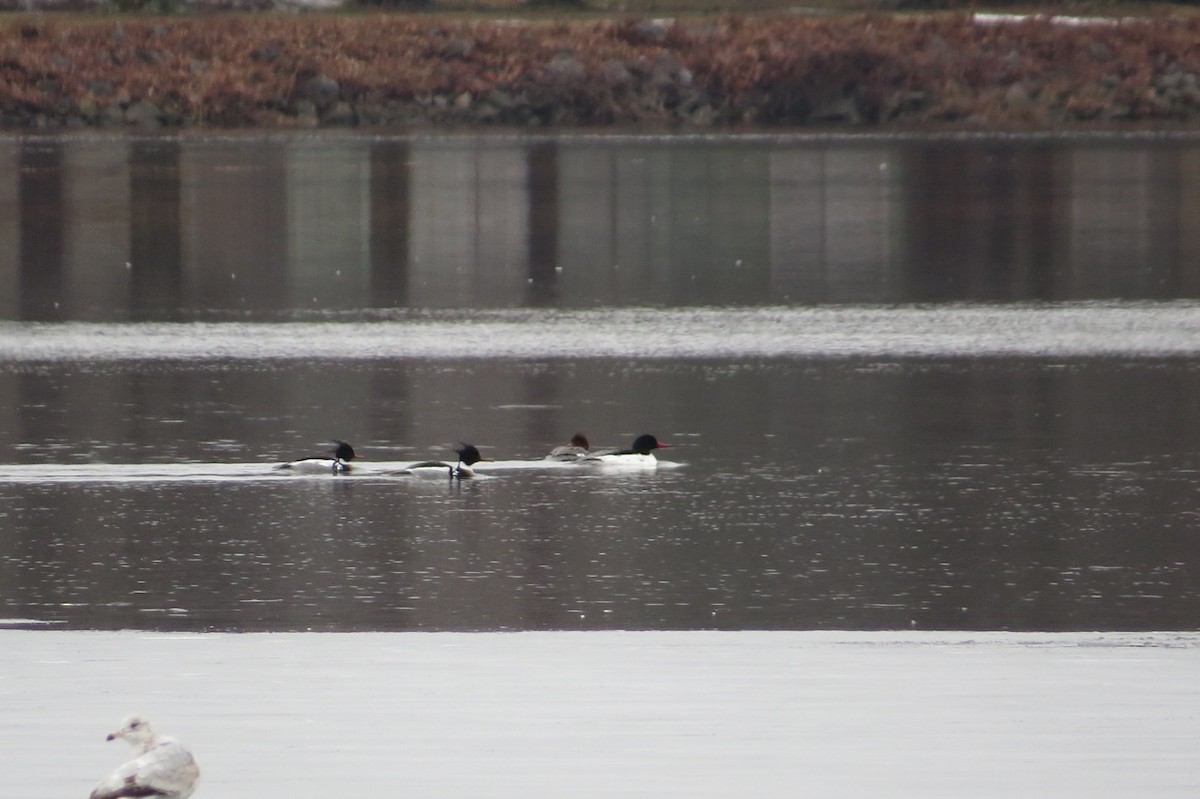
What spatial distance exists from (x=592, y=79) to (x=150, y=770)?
5380cm

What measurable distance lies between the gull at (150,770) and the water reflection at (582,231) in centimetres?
1304

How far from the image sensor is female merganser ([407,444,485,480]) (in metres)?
10.7

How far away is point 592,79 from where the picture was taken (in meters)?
58.2

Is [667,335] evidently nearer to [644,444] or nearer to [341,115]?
[644,444]

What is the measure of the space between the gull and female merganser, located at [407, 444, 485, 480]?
5322 millimetres

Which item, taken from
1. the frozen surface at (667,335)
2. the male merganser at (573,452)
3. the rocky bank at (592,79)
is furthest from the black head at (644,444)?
the rocky bank at (592,79)

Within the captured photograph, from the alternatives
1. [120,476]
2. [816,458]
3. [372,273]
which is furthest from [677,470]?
[372,273]

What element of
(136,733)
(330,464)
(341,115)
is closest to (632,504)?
(330,464)

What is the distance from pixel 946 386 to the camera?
13820 mm

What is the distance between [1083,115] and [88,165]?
90.8 ft

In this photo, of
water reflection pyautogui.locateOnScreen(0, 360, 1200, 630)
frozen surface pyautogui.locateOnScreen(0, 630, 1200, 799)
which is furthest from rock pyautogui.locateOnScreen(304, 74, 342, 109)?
frozen surface pyautogui.locateOnScreen(0, 630, 1200, 799)

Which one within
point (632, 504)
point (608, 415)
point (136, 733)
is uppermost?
point (608, 415)

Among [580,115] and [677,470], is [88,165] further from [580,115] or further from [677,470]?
[677,470]

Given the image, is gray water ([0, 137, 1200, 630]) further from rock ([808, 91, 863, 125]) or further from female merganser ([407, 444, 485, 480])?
rock ([808, 91, 863, 125])
